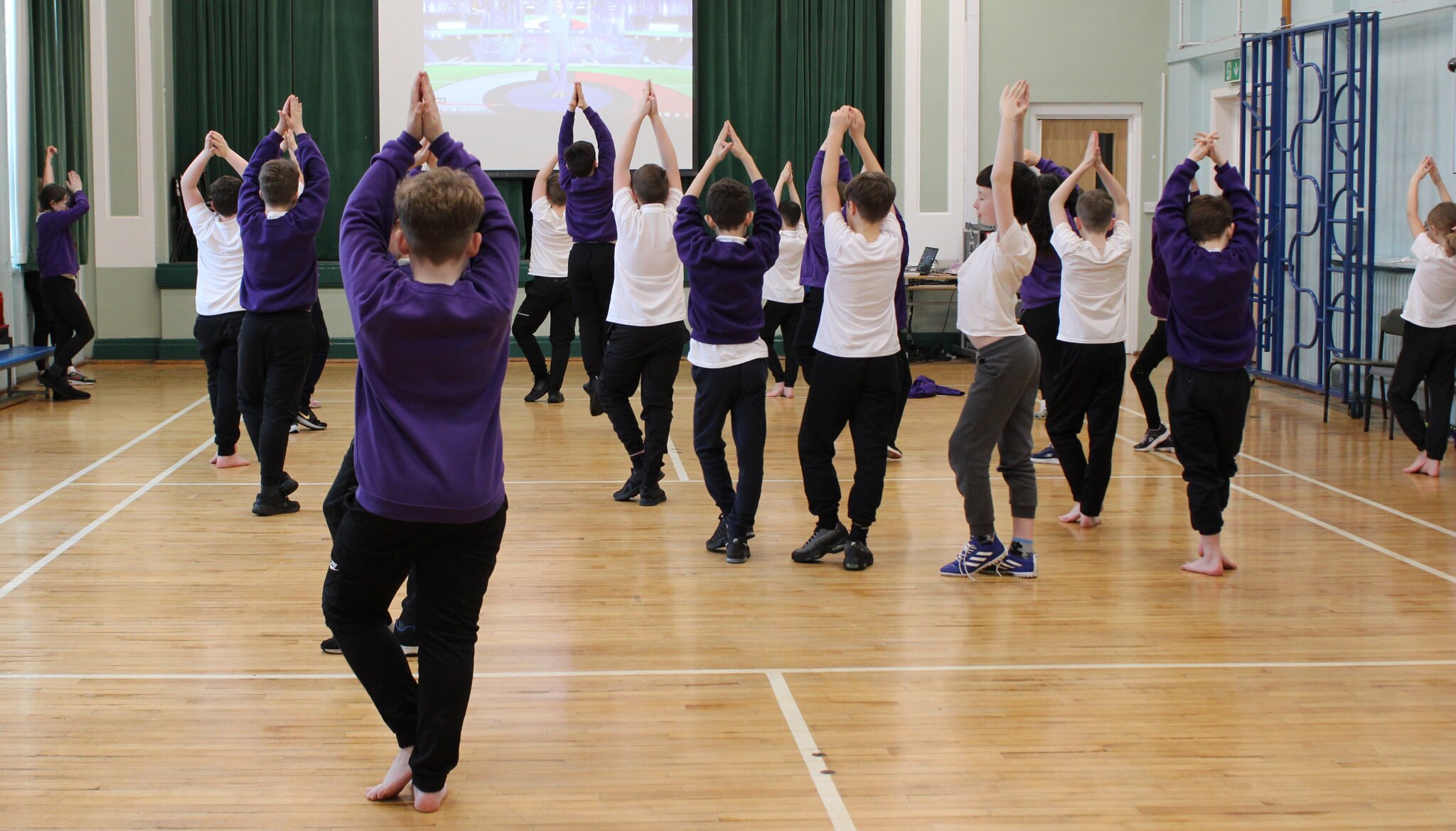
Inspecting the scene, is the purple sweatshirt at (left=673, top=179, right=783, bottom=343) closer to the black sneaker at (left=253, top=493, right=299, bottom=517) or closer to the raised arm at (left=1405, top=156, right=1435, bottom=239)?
the black sneaker at (left=253, top=493, right=299, bottom=517)

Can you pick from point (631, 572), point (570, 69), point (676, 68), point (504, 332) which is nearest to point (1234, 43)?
point (676, 68)

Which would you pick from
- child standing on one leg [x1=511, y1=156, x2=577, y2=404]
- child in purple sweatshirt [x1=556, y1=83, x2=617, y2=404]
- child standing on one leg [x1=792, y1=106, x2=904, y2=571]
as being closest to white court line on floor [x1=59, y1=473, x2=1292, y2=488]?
child in purple sweatshirt [x1=556, y1=83, x2=617, y2=404]

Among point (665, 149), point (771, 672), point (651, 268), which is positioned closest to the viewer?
point (771, 672)

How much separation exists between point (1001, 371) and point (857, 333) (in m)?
0.52

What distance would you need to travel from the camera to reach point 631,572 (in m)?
5.19

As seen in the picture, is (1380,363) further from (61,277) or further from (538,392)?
(61,277)

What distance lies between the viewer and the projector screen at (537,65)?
12.5 metres

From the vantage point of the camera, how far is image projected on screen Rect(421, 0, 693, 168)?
12.5 metres

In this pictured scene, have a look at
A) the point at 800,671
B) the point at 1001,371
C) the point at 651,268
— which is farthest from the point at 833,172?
the point at 800,671

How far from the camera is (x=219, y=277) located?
6750 mm

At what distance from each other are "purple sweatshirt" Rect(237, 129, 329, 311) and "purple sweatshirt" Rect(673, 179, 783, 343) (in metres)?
1.68

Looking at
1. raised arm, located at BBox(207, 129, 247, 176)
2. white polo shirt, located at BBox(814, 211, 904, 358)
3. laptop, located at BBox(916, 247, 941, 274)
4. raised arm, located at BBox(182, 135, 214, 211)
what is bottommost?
white polo shirt, located at BBox(814, 211, 904, 358)

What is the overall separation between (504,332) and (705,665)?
153cm

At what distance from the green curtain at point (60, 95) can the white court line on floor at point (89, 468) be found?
251cm
